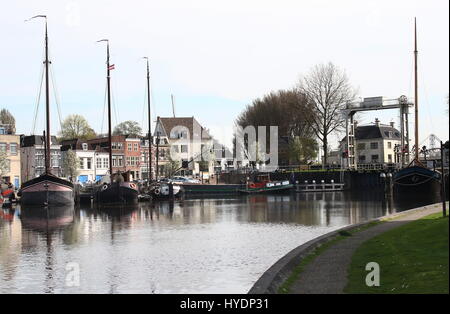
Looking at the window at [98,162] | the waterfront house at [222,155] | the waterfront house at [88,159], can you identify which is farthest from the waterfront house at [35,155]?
the waterfront house at [222,155]

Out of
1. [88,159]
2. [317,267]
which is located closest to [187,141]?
[88,159]

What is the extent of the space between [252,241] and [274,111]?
8195 centimetres

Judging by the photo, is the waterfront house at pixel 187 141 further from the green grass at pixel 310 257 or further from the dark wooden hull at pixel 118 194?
the green grass at pixel 310 257

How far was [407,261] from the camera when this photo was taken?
1727 centimetres

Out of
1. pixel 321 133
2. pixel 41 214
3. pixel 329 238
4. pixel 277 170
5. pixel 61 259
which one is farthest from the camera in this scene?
pixel 277 170

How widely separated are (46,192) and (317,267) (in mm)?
51709

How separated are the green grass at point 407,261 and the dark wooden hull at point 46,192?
47299 mm

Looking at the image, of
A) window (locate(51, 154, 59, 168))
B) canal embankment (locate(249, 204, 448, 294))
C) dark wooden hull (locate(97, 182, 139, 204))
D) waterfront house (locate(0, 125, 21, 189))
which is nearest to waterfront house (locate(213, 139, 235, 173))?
window (locate(51, 154, 59, 168))

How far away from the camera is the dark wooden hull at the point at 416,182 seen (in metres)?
74.5

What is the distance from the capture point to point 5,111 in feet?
486

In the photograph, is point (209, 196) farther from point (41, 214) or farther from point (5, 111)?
point (5, 111)

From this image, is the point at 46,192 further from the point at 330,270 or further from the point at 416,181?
the point at 330,270

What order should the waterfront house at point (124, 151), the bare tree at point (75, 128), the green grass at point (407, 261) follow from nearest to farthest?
the green grass at point (407, 261), the waterfront house at point (124, 151), the bare tree at point (75, 128)
